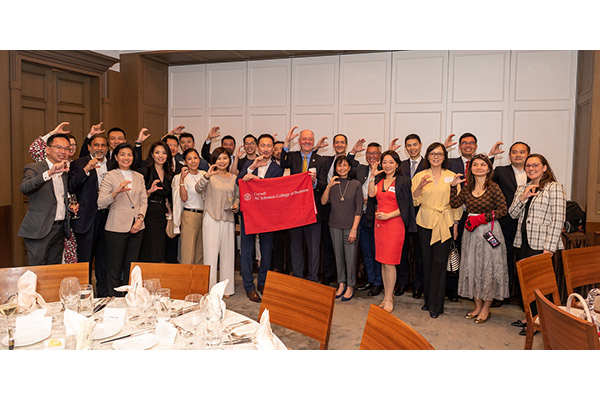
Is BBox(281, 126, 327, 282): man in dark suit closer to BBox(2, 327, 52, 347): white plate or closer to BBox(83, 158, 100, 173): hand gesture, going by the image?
BBox(83, 158, 100, 173): hand gesture

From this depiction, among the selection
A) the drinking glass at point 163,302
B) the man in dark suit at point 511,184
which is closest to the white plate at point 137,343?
the drinking glass at point 163,302

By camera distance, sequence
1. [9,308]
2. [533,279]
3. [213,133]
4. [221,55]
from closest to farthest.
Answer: [9,308]
[533,279]
[213,133]
[221,55]

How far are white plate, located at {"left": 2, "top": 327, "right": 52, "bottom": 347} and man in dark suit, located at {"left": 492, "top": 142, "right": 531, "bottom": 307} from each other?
4.38m

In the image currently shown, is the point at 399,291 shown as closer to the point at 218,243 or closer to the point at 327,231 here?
the point at 327,231

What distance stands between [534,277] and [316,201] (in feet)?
9.19

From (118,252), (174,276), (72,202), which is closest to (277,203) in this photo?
(118,252)

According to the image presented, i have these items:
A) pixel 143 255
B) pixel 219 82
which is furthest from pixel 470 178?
pixel 219 82

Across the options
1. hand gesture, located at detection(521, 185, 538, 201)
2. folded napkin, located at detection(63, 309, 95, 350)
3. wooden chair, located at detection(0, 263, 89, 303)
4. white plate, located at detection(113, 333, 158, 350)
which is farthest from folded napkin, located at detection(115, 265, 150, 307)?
hand gesture, located at detection(521, 185, 538, 201)

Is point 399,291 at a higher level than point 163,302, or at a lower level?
lower

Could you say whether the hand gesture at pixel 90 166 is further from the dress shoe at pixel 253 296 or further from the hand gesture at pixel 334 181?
the hand gesture at pixel 334 181

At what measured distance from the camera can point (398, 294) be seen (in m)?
5.16

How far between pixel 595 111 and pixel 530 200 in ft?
7.61

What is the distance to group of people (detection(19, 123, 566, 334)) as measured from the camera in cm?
391

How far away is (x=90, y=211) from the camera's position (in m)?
4.38
